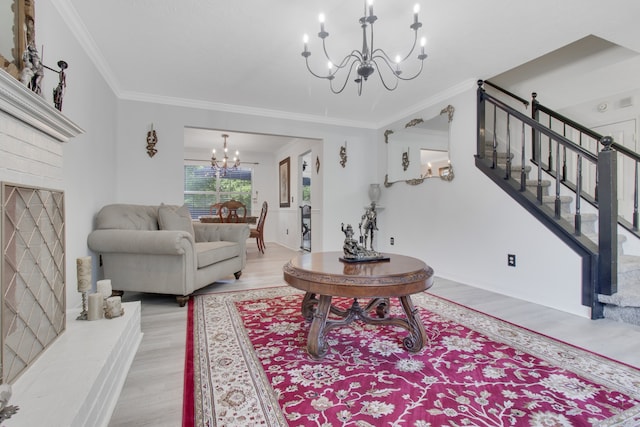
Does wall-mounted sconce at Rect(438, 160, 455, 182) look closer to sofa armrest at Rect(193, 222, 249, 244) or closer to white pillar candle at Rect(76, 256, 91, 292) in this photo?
sofa armrest at Rect(193, 222, 249, 244)

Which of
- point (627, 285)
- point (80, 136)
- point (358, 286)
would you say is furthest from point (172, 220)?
point (627, 285)

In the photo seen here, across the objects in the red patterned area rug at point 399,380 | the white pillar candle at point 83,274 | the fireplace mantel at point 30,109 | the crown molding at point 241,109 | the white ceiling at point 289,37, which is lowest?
the red patterned area rug at point 399,380

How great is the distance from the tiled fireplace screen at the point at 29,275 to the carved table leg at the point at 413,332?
5.63 feet

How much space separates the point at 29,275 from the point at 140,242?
136cm

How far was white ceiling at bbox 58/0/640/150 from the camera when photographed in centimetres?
215

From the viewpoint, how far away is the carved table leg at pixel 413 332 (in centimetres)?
176

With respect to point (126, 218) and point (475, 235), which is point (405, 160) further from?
point (126, 218)

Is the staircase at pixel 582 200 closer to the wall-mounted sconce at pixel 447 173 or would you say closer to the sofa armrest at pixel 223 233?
the wall-mounted sconce at pixel 447 173

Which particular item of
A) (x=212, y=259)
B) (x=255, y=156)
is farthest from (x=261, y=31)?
(x=255, y=156)

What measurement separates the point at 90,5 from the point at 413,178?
3.71 metres

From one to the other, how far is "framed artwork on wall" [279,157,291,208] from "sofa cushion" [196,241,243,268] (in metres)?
3.52

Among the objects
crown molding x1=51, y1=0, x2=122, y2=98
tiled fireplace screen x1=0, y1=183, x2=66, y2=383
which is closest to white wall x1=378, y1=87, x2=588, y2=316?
tiled fireplace screen x1=0, y1=183, x2=66, y2=383

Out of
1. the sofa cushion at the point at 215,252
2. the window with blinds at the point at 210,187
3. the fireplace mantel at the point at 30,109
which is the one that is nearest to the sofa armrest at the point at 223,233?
the sofa cushion at the point at 215,252

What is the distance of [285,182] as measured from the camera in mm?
7082
